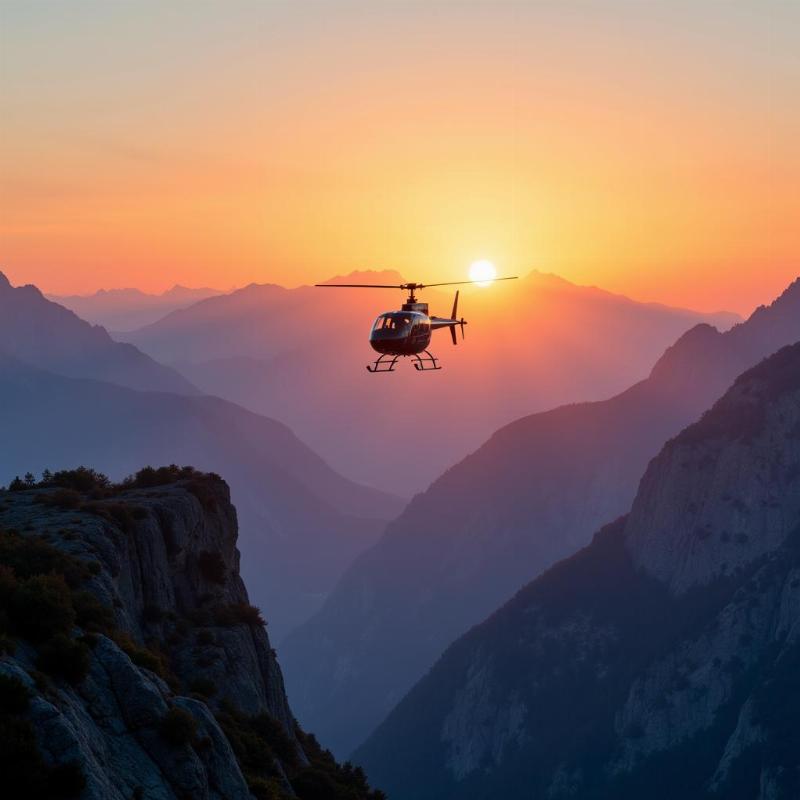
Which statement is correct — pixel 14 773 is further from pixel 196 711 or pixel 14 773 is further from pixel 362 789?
pixel 362 789

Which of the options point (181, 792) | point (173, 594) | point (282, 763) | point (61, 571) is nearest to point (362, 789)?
point (282, 763)

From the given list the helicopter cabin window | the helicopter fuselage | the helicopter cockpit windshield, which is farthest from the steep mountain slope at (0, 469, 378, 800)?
the helicopter cabin window

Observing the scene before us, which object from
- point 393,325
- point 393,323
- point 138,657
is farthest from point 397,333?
point 138,657

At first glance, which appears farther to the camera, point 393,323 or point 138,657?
point 393,323

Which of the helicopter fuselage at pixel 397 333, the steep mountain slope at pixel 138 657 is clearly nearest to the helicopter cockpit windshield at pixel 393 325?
the helicopter fuselage at pixel 397 333

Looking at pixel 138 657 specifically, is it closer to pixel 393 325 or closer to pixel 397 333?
pixel 397 333
